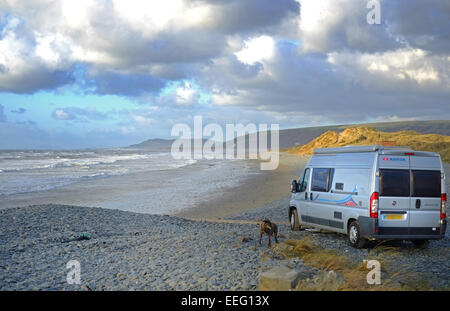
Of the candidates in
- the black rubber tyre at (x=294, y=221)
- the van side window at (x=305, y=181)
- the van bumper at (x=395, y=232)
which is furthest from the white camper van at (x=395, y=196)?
the black rubber tyre at (x=294, y=221)

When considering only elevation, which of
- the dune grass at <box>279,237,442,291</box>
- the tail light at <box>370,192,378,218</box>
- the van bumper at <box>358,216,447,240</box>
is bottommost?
the dune grass at <box>279,237,442,291</box>

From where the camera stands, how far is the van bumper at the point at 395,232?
8953mm

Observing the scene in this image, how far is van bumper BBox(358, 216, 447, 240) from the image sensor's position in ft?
29.4

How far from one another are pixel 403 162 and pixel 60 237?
8.97 m

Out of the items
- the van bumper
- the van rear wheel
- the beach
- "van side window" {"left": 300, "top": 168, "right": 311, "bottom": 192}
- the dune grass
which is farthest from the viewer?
"van side window" {"left": 300, "top": 168, "right": 311, "bottom": 192}

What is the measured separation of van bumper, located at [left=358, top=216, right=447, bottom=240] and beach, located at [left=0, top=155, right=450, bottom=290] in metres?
A: 0.40

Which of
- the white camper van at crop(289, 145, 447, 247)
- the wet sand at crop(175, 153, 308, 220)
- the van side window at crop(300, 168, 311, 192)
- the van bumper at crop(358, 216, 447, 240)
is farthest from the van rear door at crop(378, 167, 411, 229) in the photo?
the wet sand at crop(175, 153, 308, 220)

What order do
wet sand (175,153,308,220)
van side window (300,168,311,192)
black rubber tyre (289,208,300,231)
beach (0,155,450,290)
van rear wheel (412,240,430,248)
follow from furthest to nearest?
wet sand (175,153,308,220) → black rubber tyre (289,208,300,231) → van side window (300,168,311,192) → van rear wheel (412,240,430,248) → beach (0,155,450,290)

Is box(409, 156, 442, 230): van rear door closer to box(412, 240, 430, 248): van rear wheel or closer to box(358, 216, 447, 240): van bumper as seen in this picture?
box(358, 216, 447, 240): van bumper

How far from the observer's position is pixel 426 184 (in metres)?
9.17

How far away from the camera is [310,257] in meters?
7.75

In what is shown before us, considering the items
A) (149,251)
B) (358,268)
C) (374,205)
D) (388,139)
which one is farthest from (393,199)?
(388,139)
